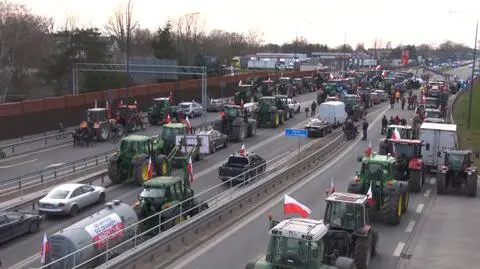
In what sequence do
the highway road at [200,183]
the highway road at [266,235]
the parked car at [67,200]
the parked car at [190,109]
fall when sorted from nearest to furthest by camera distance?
1. the highway road at [266,235]
2. the highway road at [200,183]
3. the parked car at [67,200]
4. the parked car at [190,109]

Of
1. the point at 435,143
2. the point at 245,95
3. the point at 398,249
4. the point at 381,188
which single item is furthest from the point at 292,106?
the point at 398,249

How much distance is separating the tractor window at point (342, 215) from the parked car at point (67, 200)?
10.8 meters

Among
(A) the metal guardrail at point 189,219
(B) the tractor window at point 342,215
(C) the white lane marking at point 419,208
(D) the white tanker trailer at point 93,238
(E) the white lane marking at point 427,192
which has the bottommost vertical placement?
(E) the white lane marking at point 427,192

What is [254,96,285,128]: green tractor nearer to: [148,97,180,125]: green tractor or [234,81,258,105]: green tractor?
[148,97,180,125]: green tractor

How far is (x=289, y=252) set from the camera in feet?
43.4

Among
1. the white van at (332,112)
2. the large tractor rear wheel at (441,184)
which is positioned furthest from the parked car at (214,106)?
the large tractor rear wheel at (441,184)

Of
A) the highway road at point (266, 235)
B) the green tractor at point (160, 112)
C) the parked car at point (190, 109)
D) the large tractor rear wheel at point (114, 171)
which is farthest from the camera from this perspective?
the parked car at point (190, 109)

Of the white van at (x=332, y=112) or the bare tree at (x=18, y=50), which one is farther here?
the bare tree at (x=18, y=50)

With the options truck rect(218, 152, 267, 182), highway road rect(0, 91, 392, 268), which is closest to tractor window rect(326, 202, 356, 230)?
highway road rect(0, 91, 392, 268)

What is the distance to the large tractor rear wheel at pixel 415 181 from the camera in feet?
91.5

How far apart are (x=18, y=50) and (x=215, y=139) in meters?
40.5

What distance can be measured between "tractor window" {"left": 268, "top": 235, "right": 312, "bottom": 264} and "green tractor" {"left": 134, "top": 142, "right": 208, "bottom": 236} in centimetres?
581

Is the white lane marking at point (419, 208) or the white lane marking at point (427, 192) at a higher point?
the white lane marking at point (419, 208)

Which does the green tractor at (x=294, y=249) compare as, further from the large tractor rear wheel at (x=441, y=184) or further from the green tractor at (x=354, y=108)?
the green tractor at (x=354, y=108)
